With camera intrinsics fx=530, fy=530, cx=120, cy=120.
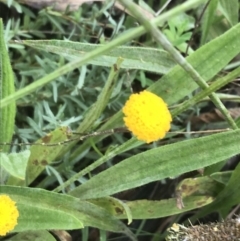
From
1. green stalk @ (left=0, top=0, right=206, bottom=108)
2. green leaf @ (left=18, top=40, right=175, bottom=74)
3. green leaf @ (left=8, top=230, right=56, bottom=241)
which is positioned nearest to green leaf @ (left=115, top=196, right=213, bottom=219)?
green leaf @ (left=8, top=230, right=56, bottom=241)

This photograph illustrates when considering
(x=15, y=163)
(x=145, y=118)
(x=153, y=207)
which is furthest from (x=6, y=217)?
(x=153, y=207)

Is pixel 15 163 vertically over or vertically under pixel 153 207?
over

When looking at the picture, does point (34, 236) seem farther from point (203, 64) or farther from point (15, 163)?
point (203, 64)

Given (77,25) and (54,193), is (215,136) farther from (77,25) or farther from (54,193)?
(77,25)

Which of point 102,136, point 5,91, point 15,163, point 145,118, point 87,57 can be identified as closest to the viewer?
point 87,57

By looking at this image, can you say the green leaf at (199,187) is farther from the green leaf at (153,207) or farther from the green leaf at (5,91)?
the green leaf at (5,91)

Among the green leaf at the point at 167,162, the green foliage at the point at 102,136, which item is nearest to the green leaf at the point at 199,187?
the green foliage at the point at 102,136
